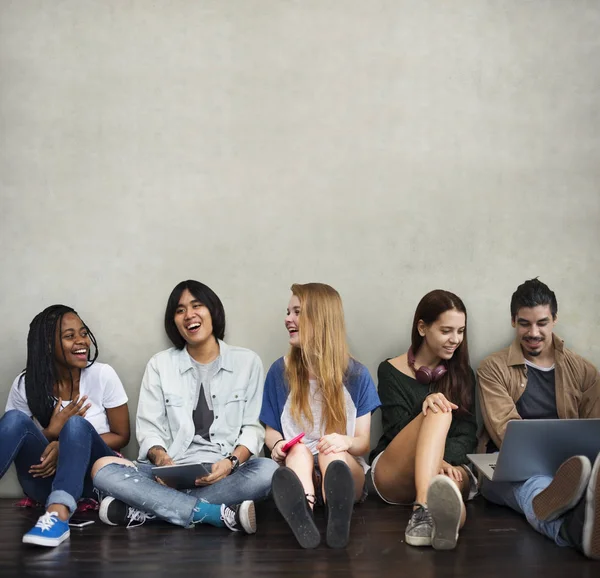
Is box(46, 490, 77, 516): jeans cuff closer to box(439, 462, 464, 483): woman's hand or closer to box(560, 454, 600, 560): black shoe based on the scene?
box(439, 462, 464, 483): woman's hand

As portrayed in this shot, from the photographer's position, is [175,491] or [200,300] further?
[200,300]

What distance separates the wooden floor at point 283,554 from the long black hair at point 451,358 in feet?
1.82

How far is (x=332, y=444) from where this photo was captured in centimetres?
301

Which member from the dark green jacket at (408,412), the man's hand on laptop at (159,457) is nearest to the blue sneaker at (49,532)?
the man's hand on laptop at (159,457)

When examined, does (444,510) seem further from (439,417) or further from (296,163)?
(296,163)

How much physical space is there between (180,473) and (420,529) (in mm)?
1008

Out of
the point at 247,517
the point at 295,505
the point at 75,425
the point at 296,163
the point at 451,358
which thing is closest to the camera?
the point at 295,505

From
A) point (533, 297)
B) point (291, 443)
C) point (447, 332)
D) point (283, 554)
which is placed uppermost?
point (533, 297)

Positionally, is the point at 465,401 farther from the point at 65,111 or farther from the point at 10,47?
the point at 10,47

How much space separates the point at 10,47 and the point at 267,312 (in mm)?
1982

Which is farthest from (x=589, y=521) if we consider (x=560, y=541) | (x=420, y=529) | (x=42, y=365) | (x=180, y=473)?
(x=42, y=365)

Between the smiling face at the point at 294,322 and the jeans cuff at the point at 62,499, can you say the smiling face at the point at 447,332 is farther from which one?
the jeans cuff at the point at 62,499

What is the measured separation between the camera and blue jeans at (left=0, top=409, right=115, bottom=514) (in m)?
3.03

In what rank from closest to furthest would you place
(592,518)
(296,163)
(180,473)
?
(592,518) → (180,473) → (296,163)
